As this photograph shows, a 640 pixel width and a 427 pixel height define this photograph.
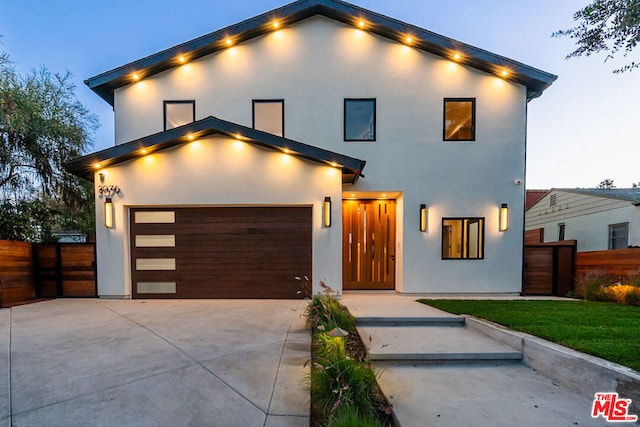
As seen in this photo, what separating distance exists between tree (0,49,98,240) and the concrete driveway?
12.4 ft

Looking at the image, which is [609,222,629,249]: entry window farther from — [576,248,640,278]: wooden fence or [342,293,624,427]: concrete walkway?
[342,293,624,427]: concrete walkway

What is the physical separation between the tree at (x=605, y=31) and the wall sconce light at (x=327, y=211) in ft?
23.2

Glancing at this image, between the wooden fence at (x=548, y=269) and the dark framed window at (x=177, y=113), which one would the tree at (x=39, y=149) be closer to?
the dark framed window at (x=177, y=113)

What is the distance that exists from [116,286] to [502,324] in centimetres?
796

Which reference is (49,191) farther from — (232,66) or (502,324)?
(502,324)

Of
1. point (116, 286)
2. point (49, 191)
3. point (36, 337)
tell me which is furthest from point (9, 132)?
point (36, 337)

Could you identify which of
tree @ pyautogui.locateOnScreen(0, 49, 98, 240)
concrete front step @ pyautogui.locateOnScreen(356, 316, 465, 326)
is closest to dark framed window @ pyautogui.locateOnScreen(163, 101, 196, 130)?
tree @ pyautogui.locateOnScreen(0, 49, 98, 240)

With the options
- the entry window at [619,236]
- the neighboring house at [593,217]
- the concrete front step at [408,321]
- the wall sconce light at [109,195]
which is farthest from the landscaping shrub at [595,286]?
the wall sconce light at [109,195]

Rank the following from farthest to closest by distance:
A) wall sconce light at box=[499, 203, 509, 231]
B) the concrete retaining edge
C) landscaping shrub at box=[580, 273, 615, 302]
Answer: wall sconce light at box=[499, 203, 509, 231] < landscaping shrub at box=[580, 273, 615, 302] < the concrete retaining edge

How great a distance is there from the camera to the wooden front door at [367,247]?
7.61 m

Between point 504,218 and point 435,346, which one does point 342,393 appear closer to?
point 435,346

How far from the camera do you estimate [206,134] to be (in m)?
6.48

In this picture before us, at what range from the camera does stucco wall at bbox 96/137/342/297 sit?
6.56 m

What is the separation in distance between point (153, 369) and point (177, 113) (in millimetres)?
6761
